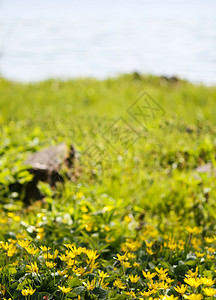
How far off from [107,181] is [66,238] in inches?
56.2

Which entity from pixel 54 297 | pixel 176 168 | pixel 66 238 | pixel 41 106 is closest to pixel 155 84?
pixel 41 106

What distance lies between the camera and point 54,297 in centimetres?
180

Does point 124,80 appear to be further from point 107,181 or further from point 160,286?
point 160,286

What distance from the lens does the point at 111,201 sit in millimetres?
2975

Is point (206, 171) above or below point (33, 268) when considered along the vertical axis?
below

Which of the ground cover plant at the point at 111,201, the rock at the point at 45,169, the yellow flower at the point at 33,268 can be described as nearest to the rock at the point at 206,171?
the ground cover plant at the point at 111,201

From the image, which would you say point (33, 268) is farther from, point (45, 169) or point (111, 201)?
point (45, 169)

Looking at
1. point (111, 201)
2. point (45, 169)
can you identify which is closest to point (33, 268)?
point (111, 201)

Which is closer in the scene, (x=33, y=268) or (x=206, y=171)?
(x=33, y=268)

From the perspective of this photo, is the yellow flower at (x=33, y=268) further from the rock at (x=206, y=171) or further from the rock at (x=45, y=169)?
the rock at (x=206, y=171)

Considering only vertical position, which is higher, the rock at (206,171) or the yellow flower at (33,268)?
the yellow flower at (33,268)

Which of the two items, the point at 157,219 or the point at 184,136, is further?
the point at 184,136

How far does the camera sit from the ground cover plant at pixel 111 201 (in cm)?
182


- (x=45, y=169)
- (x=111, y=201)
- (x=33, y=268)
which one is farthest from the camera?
(x=45, y=169)
